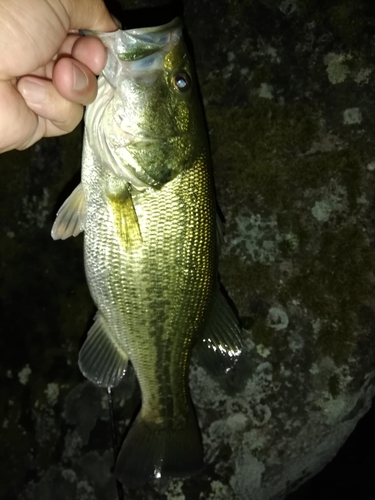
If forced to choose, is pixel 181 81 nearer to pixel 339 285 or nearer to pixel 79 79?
pixel 79 79

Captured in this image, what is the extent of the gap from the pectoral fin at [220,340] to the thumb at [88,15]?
0.99 meters

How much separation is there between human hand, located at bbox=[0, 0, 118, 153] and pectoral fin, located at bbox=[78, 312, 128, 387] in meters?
0.74

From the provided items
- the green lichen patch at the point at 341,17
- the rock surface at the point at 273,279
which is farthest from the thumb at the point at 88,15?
the green lichen patch at the point at 341,17

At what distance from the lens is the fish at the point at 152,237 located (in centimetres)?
136

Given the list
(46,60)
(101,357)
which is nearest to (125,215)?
(46,60)

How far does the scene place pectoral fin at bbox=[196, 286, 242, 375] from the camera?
Answer: 1756 millimetres

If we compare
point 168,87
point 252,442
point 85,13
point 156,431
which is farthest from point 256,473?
point 85,13

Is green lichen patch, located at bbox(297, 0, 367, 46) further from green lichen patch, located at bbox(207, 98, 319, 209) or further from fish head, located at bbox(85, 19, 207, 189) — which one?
fish head, located at bbox(85, 19, 207, 189)

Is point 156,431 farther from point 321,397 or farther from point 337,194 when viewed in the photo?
point 337,194

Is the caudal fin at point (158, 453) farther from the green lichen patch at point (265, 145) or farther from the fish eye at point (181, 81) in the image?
the fish eye at point (181, 81)

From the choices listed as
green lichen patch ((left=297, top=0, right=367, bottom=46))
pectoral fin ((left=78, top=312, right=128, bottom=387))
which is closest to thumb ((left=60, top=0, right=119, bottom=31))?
pectoral fin ((left=78, top=312, right=128, bottom=387))

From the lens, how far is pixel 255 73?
2.09 m

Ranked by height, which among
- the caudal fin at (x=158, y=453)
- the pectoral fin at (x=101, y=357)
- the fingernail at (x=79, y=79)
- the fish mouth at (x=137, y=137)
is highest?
the fingernail at (x=79, y=79)

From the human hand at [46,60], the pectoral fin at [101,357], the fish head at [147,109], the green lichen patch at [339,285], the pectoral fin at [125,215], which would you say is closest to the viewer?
the human hand at [46,60]
